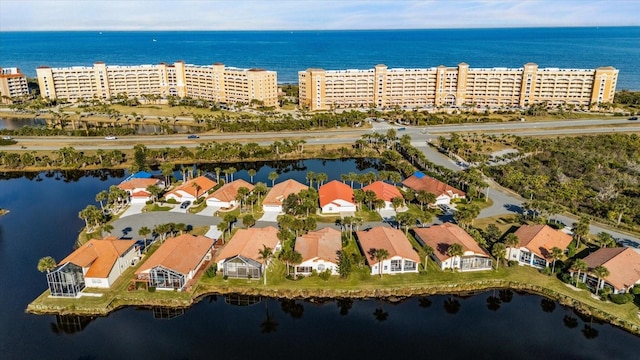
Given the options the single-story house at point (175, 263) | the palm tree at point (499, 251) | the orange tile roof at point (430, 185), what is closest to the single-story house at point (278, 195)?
the single-story house at point (175, 263)

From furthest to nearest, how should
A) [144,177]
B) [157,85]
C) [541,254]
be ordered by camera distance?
[157,85]
[144,177]
[541,254]

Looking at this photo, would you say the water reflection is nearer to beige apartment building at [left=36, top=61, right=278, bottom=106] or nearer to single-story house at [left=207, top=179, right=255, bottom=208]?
single-story house at [left=207, top=179, right=255, bottom=208]

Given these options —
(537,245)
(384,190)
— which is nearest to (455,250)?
(537,245)

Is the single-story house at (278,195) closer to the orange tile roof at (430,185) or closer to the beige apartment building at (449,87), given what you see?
the orange tile roof at (430,185)

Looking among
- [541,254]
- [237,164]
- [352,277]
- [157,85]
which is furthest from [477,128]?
[157,85]

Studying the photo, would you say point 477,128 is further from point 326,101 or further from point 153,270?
point 153,270
